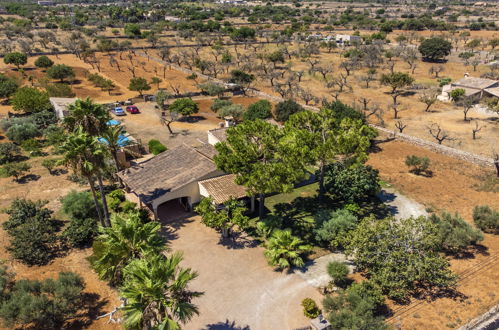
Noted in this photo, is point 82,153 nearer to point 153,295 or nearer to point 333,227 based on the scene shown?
point 153,295

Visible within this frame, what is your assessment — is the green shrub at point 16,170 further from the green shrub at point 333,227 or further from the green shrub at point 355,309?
the green shrub at point 355,309

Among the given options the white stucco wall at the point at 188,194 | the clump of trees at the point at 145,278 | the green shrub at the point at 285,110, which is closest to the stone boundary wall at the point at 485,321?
the clump of trees at the point at 145,278

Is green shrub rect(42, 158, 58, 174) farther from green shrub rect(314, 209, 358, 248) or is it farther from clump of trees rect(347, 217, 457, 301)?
clump of trees rect(347, 217, 457, 301)

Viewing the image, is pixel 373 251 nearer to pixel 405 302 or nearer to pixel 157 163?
pixel 405 302

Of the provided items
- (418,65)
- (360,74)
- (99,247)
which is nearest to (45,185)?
(99,247)

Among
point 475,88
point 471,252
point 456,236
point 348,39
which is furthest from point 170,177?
point 348,39

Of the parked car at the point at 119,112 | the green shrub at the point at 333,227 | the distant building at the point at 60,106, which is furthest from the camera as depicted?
the parked car at the point at 119,112
